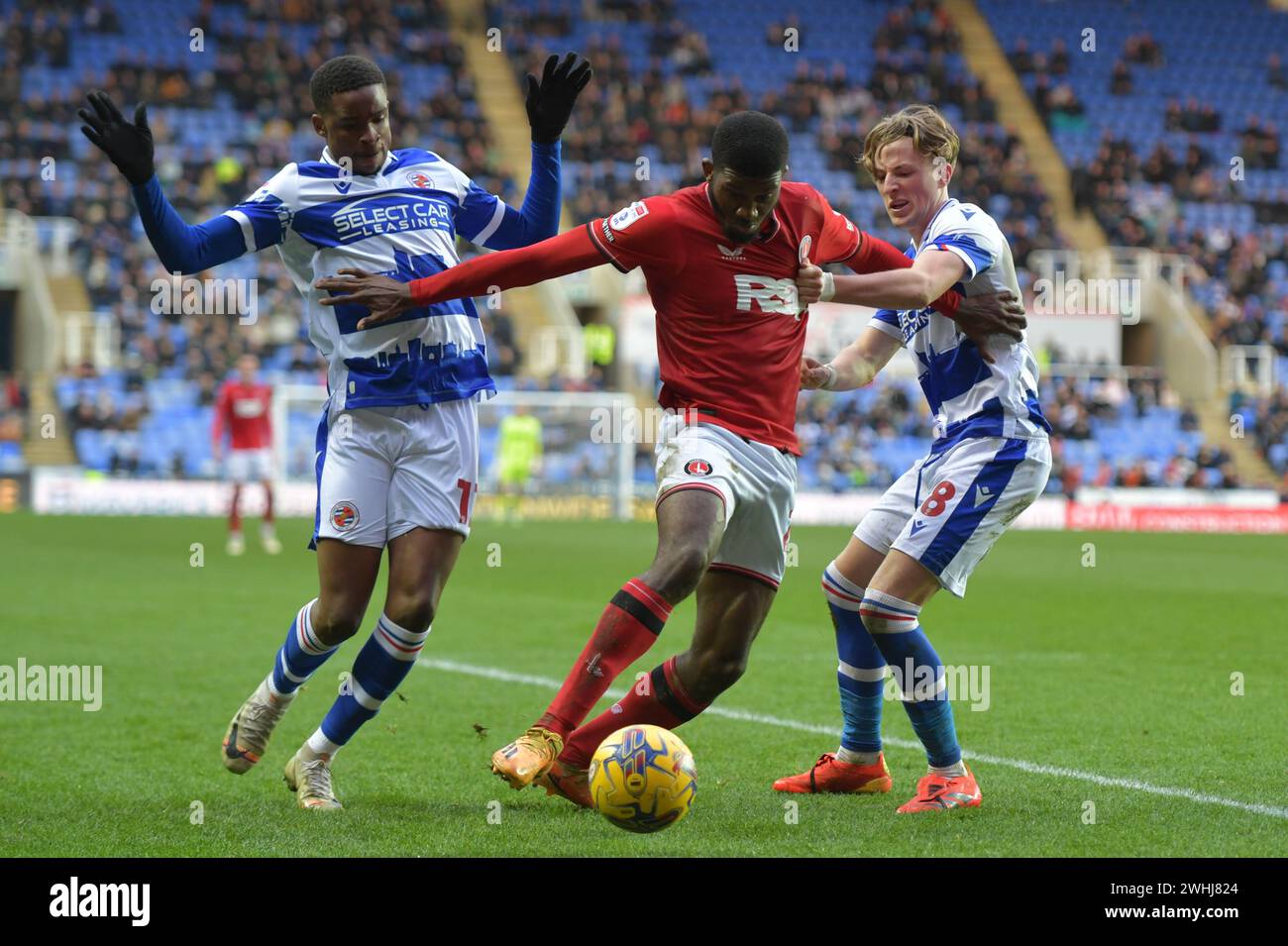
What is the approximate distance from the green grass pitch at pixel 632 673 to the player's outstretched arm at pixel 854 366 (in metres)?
1.54

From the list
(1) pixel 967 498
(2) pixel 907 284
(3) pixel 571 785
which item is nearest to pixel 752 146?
(2) pixel 907 284

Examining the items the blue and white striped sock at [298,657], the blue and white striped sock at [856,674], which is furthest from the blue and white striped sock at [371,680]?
the blue and white striped sock at [856,674]

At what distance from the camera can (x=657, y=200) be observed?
546 cm

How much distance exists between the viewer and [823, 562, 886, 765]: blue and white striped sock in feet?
19.7

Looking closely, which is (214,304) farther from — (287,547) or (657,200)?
(657,200)

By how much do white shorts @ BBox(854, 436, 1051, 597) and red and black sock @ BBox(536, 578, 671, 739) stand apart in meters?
1.08

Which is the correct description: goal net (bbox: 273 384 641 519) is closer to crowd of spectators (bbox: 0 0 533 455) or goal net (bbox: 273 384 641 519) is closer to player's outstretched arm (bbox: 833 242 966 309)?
crowd of spectators (bbox: 0 0 533 455)

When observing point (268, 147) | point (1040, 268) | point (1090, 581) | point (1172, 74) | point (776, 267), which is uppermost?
point (1172, 74)

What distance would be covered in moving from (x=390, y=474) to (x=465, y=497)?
276mm

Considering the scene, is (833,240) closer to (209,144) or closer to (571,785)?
(571,785)

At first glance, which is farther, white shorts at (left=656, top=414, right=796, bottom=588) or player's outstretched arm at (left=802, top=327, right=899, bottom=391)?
player's outstretched arm at (left=802, top=327, right=899, bottom=391)

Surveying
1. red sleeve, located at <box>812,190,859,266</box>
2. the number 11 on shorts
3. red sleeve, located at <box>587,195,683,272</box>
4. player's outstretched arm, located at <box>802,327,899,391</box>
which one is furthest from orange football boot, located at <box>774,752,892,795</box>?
red sleeve, located at <box>587,195,683,272</box>
